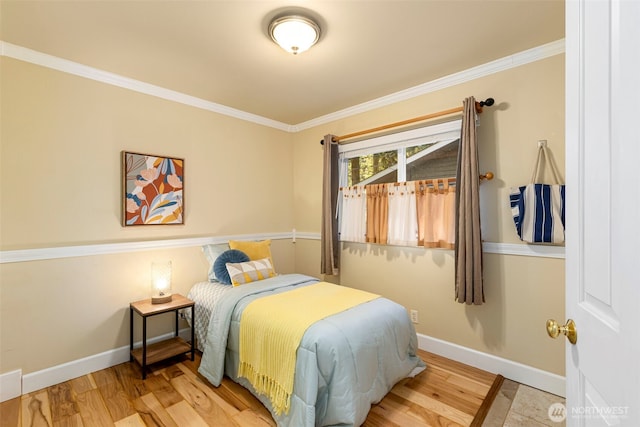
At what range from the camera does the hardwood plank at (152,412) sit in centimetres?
182

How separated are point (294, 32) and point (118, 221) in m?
2.19

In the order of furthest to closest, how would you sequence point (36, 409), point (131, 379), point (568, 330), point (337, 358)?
point (131, 379), point (36, 409), point (337, 358), point (568, 330)

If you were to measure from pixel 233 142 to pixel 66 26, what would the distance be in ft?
5.59

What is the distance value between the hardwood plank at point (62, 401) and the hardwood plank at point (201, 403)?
24.4 inches

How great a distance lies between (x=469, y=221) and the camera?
7.64 ft

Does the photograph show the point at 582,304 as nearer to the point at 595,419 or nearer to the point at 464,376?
the point at 595,419

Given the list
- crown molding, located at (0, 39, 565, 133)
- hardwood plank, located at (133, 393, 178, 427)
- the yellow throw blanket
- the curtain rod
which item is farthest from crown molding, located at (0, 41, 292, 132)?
hardwood plank, located at (133, 393, 178, 427)

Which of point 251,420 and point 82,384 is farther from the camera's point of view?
point 82,384

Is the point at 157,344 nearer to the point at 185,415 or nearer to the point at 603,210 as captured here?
the point at 185,415

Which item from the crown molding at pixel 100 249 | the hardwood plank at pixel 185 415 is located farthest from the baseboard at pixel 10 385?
the hardwood plank at pixel 185 415

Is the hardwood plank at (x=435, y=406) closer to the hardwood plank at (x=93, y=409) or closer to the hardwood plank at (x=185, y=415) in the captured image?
the hardwood plank at (x=185, y=415)

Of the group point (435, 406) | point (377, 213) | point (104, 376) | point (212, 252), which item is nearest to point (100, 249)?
point (212, 252)

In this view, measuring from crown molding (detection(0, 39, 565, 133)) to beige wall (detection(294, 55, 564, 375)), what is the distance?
63 millimetres

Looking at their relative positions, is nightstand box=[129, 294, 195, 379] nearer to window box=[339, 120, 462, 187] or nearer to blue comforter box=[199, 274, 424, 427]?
blue comforter box=[199, 274, 424, 427]
